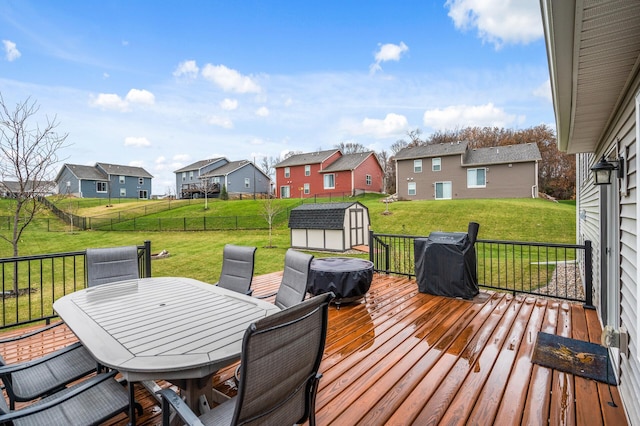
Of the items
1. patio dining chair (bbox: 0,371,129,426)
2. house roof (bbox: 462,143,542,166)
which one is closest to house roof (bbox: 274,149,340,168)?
house roof (bbox: 462,143,542,166)

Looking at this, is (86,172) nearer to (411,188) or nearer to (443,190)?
(411,188)

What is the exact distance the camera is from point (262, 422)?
1305 mm

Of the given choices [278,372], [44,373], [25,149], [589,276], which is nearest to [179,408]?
[278,372]

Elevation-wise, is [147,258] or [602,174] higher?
[602,174]

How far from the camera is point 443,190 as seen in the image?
2214cm

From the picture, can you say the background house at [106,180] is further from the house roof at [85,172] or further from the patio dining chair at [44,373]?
the patio dining chair at [44,373]

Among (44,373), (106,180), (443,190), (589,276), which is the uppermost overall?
(106,180)

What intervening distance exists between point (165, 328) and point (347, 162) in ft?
83.7

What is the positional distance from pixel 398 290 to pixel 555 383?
293 cm

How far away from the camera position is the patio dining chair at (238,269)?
3.61m

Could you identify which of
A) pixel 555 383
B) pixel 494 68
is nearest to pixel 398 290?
pixel 555 383

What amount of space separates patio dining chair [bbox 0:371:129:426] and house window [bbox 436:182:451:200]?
2280 centimetres

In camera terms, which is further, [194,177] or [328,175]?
[194,177]

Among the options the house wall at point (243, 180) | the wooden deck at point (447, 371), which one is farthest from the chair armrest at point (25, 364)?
the house wall at point (243, 180)
